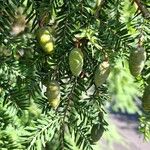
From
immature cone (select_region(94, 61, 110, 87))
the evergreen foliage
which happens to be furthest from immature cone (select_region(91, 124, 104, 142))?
immature cone (select_region(94, 61, 110, 87))

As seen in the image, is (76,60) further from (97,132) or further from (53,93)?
(97,132)

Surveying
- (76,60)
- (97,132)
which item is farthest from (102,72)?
(97,132)

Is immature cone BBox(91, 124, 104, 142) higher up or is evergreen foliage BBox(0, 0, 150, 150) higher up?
evergreen foliage BBox(0, 0, 150, 150)

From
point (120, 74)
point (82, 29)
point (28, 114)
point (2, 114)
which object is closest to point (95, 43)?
point (82, 29)

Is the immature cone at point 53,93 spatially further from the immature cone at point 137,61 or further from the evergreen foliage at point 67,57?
the immature cone at point 137,61

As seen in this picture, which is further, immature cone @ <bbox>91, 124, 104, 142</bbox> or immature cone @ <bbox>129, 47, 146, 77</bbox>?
immature cone @ <bbox>91, 124, 104, 142</bbox>

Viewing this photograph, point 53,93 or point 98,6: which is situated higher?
point 98,6

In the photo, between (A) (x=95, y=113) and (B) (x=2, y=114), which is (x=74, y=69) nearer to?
(A) (x=95, y=113)

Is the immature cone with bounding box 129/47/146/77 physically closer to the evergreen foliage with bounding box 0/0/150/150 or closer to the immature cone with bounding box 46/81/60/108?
the evergreen foliage with bounding box 0/0/150/150
